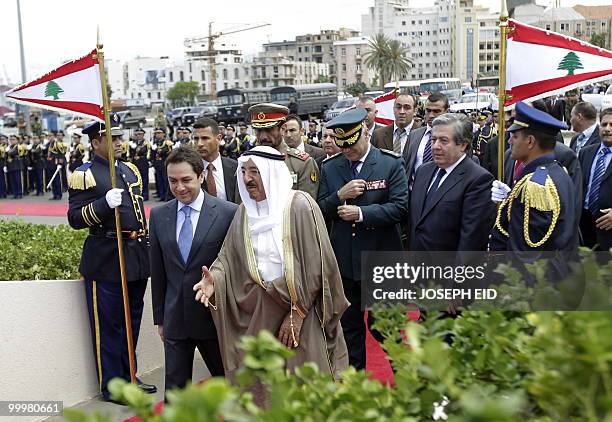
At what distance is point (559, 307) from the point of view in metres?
1.88

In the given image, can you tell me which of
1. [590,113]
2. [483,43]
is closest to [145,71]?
[483,43]

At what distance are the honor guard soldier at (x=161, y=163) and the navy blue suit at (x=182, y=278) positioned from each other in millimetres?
13600

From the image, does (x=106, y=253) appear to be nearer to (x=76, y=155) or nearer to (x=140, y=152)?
(x=140, y=152)

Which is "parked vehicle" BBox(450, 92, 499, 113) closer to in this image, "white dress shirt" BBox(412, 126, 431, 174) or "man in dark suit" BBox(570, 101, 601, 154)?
"man in dark suit" BBox(570, 101, 601, 154)

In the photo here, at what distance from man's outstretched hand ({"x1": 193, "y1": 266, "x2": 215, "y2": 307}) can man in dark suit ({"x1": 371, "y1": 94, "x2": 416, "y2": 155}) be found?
4.06 meters

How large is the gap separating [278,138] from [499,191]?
1.73m

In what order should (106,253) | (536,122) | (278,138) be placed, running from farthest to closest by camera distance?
(278,138)
(106,253)
(536,122)

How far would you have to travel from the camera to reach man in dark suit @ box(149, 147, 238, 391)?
409 centimetres

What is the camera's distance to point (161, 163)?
1888 centimetres

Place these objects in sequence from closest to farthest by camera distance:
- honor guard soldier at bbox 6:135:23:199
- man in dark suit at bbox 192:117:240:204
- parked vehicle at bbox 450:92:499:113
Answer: man in dark suit at bbox 192:117:240:204, honor guard soldier at bbox 6:135:23:199, parked vehicle at bbox 450:92:499:113

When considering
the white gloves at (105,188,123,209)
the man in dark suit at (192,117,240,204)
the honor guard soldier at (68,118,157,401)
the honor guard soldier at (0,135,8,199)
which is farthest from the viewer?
the honor guard soldier at (0,135,8,199)

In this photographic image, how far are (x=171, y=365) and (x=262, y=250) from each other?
34.3 inches

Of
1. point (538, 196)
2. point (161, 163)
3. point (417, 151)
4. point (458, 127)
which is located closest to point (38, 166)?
point (161, 163)

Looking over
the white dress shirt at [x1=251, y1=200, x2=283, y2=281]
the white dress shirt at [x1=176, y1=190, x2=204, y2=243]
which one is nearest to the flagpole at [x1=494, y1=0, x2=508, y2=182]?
the white dress shirt at [x1=251, y1=200, x2=283, y2=281]
